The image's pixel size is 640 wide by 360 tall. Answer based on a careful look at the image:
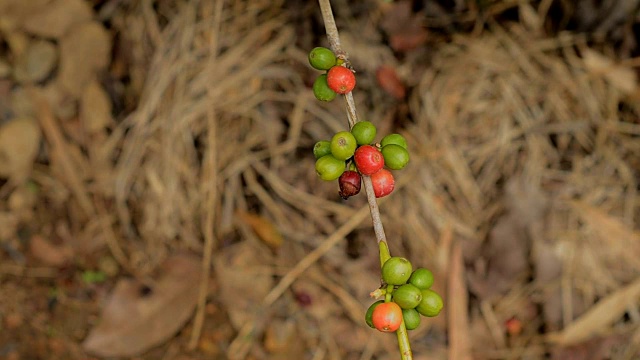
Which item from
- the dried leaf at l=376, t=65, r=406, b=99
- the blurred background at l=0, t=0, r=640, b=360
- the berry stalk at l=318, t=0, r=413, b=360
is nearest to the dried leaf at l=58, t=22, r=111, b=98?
the blurred background at l=0, t=0, r=640, b=360

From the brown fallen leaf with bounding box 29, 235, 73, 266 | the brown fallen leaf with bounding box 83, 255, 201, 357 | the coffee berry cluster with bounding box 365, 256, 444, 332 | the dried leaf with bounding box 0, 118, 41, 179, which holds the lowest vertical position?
the brown fallen leaf with bounding box 83, 255, 201, 357

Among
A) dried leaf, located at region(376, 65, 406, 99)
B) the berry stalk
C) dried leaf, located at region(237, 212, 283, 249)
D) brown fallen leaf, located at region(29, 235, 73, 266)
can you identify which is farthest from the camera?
brown fallen leaf, located at region(29, 235, 73, 266)

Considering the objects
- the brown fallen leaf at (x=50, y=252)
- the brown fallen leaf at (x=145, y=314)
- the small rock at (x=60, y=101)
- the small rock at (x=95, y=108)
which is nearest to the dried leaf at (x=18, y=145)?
the small rock at (x=60, y=101)

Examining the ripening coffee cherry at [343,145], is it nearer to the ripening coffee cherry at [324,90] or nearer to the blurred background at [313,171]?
the ripening coffee cherry at [324,90]

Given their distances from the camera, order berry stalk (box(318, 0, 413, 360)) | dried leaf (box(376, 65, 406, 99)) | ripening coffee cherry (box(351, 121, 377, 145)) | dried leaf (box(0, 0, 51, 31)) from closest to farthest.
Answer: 1. berry stalk (box(318, 0, 413, 360))
2. ripening coffee cherry (box(351, 121, 377, 145))
3. dried leaf (box(0, 0, 51, 31))
4. dried leaf (box(376, 65, 406, 99))

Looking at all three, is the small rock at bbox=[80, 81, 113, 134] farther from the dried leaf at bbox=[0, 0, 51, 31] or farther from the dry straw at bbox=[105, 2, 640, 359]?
the dried leaf at bbox=[0, 0, 51, 31]
